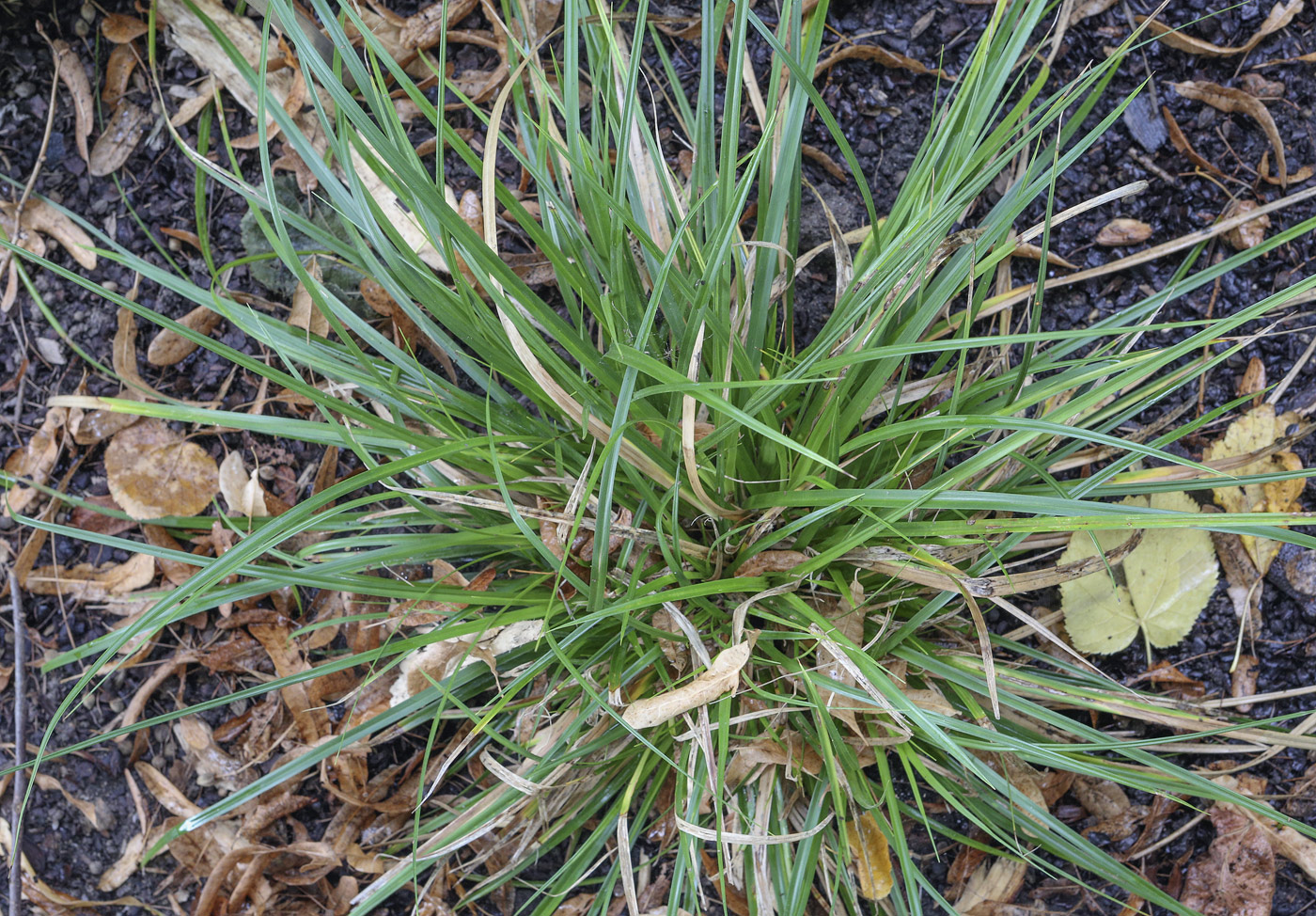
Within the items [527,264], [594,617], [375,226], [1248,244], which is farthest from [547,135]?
[1248,244]

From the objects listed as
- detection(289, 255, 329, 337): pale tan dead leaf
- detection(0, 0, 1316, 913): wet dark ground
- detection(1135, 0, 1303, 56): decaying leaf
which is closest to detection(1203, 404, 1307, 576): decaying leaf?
detection(0, 0, 1316, 913): wet dark ground

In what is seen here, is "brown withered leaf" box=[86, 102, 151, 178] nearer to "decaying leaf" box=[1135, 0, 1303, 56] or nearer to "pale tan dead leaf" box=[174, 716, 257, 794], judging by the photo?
"pale tan dead leaf" box=[174, 716, 257, 794]

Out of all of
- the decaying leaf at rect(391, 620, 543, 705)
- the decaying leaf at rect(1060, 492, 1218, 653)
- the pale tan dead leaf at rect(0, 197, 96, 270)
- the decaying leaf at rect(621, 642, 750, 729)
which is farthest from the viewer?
the pale tan dead leaf at rect(0, 197, 96, 270)

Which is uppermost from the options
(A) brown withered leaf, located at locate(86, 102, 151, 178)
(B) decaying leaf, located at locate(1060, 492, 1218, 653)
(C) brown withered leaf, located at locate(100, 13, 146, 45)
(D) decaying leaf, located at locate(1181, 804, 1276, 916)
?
(C) brown withered leaf, located at locate(100, 13, 146, 45)

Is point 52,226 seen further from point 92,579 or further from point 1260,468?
point 1260,468

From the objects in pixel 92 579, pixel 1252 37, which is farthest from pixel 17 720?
pixel 1252 37

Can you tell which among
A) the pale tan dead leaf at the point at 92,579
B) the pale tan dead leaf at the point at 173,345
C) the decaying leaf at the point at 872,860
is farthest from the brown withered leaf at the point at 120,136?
the decaying leaf at the point at 872,860
